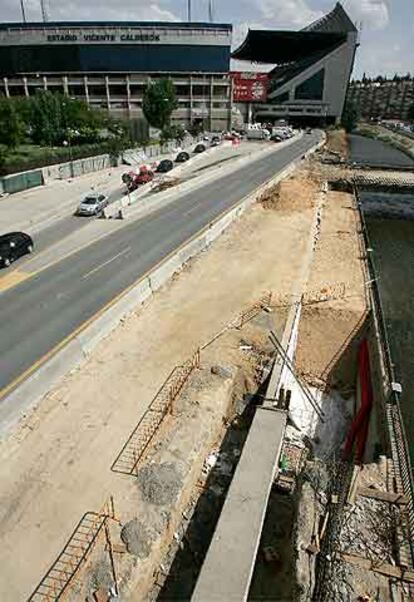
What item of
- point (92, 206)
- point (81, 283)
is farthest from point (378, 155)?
point (81, 283)

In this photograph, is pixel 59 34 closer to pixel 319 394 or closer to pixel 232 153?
pixel 232 153

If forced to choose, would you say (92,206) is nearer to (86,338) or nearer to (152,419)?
(86,338)

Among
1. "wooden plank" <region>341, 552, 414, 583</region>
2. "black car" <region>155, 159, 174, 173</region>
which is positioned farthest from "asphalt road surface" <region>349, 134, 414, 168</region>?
"wooden plank" <region>341, 552, 414, 583</region>

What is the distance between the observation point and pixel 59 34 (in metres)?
116

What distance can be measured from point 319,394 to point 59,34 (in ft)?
421

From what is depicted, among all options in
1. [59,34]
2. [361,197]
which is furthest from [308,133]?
[59,34]

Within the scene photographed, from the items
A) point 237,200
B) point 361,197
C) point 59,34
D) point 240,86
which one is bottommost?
point 361,197

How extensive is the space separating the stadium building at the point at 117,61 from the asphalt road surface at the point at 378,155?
43.2 metres

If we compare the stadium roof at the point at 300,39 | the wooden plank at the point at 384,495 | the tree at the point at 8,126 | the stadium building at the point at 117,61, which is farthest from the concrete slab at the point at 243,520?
the stadium roof at the point at 300,39

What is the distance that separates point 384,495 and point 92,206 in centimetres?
3598

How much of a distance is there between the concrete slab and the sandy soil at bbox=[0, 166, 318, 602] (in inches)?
118

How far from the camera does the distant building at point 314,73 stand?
465ft

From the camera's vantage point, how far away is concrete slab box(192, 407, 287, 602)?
10797mm

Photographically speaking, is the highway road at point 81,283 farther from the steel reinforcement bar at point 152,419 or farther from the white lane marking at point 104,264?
the steel reinforcement bar at point 152,419
